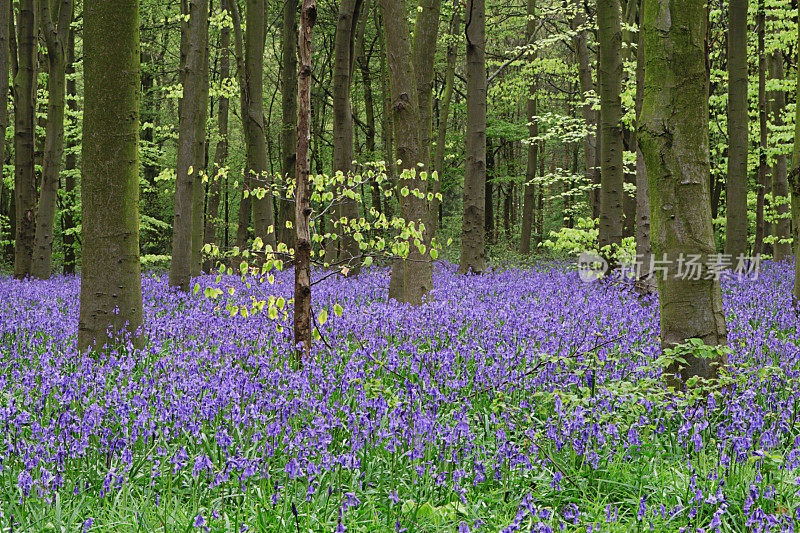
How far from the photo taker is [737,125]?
12070mm

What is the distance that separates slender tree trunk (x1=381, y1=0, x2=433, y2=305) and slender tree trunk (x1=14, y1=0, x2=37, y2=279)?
27.6 feet

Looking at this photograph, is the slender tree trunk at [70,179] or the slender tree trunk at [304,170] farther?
the slender tree trunk at [70,179]

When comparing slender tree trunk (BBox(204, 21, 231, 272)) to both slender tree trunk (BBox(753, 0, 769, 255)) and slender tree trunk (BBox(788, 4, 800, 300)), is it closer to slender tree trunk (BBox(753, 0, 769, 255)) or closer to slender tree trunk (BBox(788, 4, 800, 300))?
slender tree trunk (BBox(788, 4, 800, 300))

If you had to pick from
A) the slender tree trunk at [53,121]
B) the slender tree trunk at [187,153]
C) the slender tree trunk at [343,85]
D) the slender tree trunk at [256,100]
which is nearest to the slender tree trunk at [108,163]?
the slender tree trunk at [187,153]

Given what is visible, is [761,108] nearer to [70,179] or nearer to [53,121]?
[53,121]

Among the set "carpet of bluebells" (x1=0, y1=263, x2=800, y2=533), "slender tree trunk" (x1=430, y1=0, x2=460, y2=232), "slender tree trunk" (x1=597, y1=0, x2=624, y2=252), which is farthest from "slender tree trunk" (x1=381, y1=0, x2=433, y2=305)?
"slender tree trunk" (x1=430, y1=0, x2=460, y2=232)

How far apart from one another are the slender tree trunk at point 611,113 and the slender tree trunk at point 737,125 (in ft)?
7.25

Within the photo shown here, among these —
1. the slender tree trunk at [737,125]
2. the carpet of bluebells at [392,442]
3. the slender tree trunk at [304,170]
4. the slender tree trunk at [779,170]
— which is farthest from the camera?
the slender tree trunk at [779,170]

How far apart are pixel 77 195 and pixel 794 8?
19.7 meters

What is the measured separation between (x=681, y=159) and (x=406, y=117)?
484 cm

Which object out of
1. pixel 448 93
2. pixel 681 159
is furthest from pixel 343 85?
pixel 681 159

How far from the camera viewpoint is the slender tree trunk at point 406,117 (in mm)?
8602

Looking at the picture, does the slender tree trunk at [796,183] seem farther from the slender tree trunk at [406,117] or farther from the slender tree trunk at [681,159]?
the slender tree trunk at [406,117]

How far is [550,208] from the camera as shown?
3356cm
